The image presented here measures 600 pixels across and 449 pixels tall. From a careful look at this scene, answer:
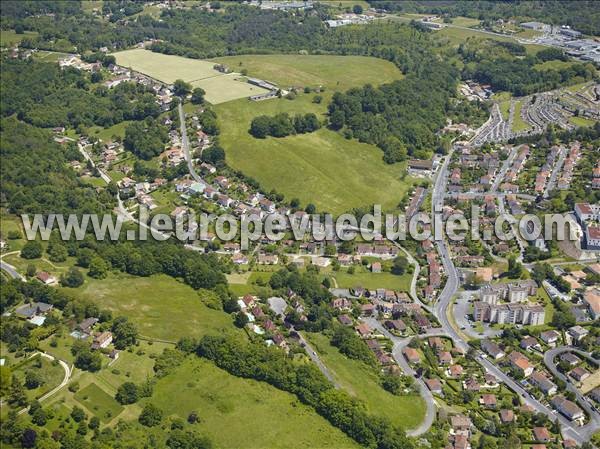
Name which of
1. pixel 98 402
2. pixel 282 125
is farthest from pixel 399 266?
pixel 282 125

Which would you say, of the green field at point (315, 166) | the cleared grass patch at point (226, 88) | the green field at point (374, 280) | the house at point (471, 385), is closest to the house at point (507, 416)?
the house at point (471, 385)

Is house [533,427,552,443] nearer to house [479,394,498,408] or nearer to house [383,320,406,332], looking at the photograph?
house [479,394,498,408]

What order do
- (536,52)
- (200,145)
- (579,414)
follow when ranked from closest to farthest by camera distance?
(579,414)
(200,145)
(536,52)

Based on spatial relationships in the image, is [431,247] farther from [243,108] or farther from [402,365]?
[243,108]

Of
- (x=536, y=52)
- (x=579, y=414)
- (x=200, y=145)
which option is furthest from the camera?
(x=536, y=52)

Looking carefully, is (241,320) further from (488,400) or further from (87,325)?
(488,400)

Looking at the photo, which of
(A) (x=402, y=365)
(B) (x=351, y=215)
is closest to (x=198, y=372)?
(A) (x=402, y=365)
